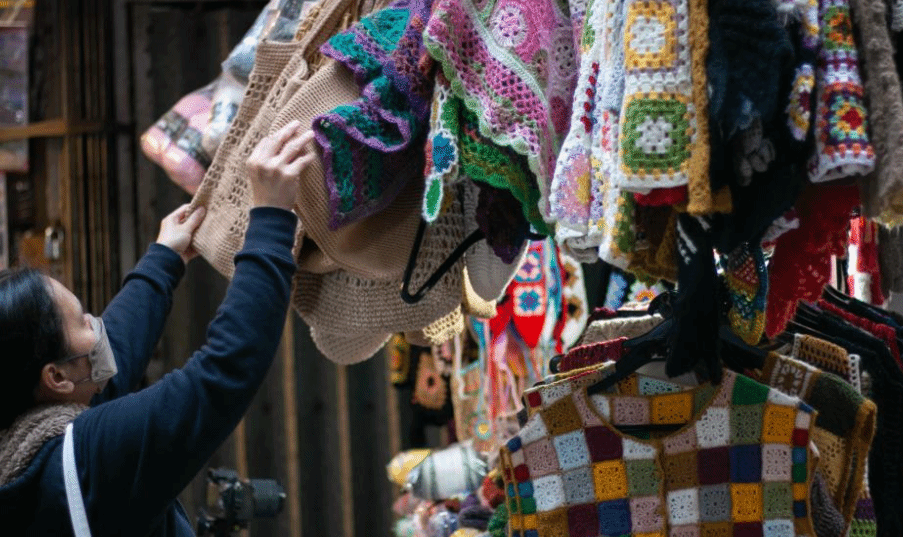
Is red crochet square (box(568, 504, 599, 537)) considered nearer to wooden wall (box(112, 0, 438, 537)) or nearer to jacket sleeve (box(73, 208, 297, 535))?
jacket sleeve (box(73, 208, 297, 535))

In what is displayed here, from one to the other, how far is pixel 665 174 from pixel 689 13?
0.54 feet

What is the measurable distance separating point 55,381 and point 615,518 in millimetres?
798

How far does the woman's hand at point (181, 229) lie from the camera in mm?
2195

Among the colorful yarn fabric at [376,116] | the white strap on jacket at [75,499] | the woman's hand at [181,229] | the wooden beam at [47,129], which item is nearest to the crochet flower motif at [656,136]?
the colorful yarn fabric at [376,116]

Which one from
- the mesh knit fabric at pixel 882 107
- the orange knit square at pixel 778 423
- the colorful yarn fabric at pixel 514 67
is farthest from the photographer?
the orange knit square at pixel 778 423

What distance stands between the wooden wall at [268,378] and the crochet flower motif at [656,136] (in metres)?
3.31

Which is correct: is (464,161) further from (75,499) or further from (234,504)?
(234,504)

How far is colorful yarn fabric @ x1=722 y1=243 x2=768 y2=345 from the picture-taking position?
5.13ft

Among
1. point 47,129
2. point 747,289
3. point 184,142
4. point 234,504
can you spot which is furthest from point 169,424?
point 47,129

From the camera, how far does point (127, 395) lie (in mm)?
1829

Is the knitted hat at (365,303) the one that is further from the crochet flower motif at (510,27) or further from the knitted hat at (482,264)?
the crochet flower motif at (510,27)

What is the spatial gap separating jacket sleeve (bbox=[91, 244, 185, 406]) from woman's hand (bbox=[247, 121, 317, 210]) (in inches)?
17.2

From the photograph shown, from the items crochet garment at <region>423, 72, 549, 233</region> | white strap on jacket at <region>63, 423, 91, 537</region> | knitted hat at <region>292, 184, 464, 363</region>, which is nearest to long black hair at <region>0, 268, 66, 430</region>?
white strap on jacket at <region>63, 423, 91, 537</region>

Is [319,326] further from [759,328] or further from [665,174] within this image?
[665,174]
